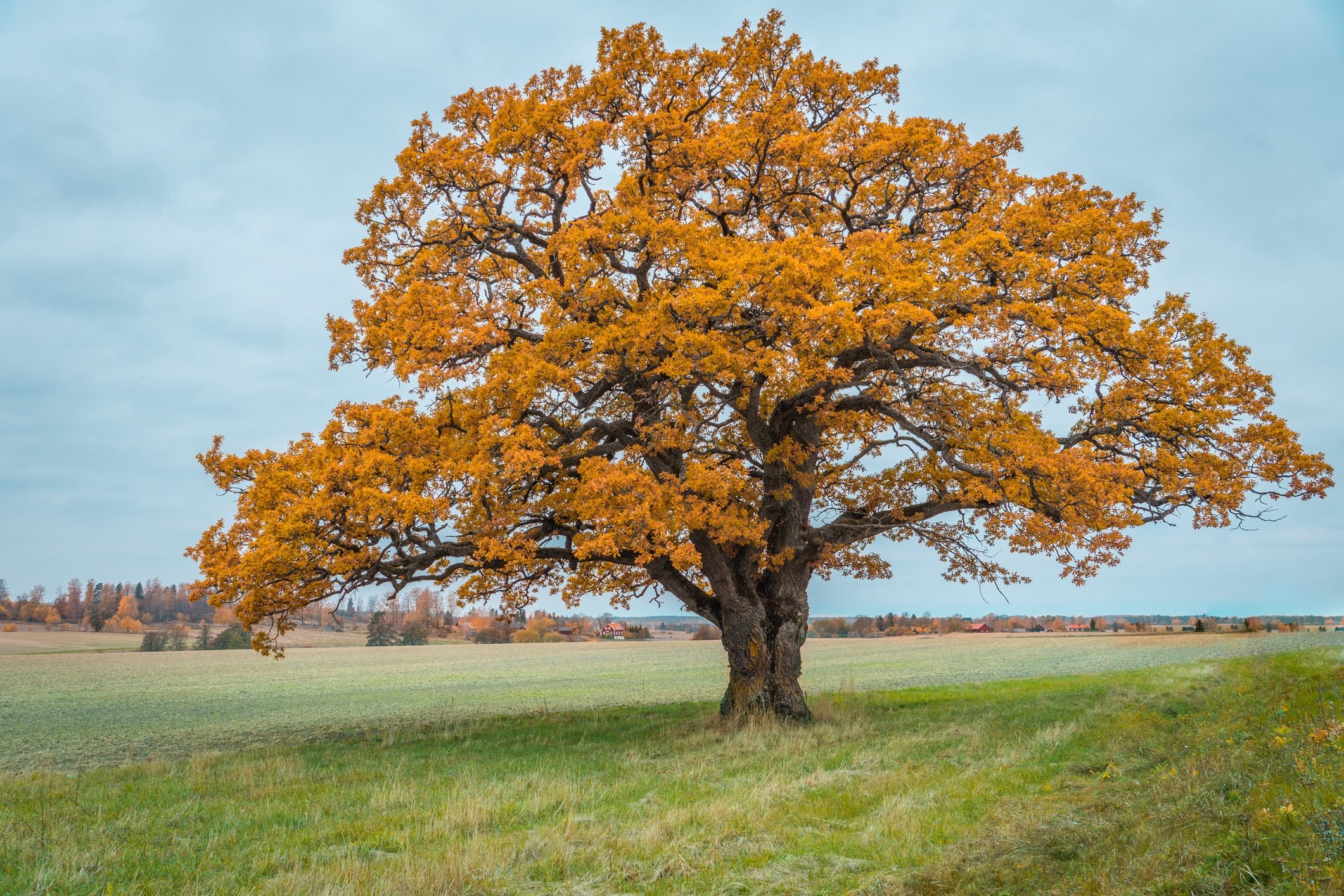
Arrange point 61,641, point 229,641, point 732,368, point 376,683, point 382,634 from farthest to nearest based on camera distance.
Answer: point 382,634 < point 61,641 < point 229,641 < point 376,683 < point 732,368

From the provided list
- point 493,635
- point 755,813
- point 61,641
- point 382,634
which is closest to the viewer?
point 755,813

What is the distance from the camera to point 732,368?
14711mm

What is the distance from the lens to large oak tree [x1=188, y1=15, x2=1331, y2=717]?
46.8 ft

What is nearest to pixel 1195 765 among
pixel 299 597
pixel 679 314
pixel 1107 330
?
pixel 1107 330

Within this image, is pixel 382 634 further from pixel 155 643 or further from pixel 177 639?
pixel 155 643

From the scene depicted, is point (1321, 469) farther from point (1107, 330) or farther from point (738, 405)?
point (738, 405)

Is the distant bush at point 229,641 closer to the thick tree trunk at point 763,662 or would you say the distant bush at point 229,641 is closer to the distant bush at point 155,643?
the distant bush at point 155,643

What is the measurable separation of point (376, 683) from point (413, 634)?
54825 millimetres

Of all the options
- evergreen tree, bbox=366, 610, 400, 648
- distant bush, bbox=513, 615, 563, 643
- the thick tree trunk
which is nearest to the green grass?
the thick tree trunk

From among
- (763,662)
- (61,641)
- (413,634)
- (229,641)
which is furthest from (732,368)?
(61,641)

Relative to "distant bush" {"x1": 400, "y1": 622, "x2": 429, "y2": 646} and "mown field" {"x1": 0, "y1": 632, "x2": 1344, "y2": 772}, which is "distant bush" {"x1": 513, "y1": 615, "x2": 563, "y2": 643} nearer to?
"distant bush" {"x1": 400, "y1": 622, "x2": 429, "y2": 646}

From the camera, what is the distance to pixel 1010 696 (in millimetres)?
23094

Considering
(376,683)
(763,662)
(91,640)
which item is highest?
(763,662)

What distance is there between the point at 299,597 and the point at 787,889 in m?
11.7
